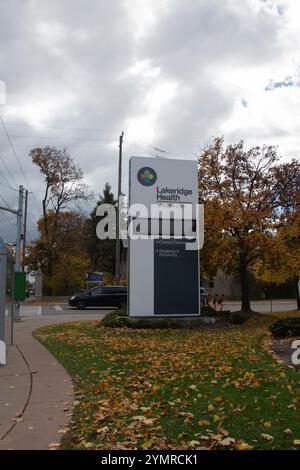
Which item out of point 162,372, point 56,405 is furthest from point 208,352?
point 56,405

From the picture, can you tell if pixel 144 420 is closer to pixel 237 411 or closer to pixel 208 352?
pixel 237 411

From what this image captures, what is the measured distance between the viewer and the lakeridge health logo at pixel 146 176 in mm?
18562

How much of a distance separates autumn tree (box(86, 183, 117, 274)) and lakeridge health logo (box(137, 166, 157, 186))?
40.6m

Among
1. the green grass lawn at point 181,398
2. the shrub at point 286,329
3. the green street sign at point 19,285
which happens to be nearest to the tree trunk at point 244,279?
the shrub at point 286,329

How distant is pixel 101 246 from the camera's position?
6000 centimetres

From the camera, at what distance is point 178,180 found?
19.0m

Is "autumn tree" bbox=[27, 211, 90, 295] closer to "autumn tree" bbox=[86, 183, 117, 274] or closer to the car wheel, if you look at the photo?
"autumn tree" bbox=[86, 183, 117, 274]

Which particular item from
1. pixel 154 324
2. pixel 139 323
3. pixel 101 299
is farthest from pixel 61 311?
pixel 154 324

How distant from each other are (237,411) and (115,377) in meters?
3.04

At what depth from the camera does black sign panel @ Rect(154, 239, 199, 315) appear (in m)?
18.5

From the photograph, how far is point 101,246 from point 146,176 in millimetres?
41925

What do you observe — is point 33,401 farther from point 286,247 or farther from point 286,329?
point 286,247

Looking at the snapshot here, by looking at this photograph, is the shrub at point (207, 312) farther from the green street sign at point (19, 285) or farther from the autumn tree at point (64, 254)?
the autumn tree at point (64, 254)

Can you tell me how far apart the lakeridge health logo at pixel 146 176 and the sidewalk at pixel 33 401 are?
337 inches
